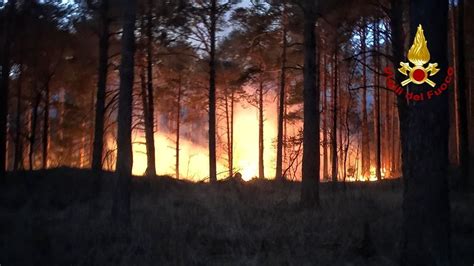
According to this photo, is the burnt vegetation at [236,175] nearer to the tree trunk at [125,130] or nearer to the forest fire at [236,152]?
the tree trunk at [125,130]

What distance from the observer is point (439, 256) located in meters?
6.30

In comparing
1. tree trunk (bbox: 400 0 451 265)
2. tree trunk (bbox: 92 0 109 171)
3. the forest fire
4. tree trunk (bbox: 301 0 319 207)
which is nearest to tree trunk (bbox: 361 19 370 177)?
tree trunk (bbox: 301 0 319 207)

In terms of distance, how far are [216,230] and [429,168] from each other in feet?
15.5

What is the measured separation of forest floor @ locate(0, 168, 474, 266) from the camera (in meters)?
7.53

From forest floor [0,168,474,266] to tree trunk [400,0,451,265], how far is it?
95cm

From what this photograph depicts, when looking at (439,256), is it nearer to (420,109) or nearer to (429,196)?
(429,196)

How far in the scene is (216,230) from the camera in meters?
9.73

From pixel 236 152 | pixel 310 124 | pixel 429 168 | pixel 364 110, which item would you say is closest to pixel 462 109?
pixel 310 124

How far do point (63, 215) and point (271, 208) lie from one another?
17.4 ft

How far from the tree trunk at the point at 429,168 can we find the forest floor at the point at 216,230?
3.12 ft

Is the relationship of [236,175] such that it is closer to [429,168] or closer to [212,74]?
[212,74]

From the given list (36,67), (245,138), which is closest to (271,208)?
(36,67)

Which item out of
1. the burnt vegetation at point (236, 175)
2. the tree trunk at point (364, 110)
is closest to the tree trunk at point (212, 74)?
the burnt vegetation at point (236, 175)

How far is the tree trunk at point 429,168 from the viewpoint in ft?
20.8
